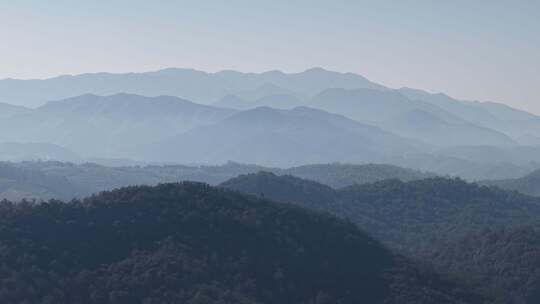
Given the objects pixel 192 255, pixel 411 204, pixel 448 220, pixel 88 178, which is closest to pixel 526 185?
pixel 411 204

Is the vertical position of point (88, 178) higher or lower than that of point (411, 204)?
lower

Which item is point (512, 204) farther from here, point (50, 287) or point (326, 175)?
point (50, 287)

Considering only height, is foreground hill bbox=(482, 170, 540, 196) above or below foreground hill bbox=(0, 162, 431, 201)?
above

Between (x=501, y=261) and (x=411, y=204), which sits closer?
(x=501, y=261)

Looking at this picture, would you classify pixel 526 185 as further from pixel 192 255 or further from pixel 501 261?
pixel 192 255

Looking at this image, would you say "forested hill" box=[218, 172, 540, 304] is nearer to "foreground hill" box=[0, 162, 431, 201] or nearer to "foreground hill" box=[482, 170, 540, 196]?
"foreground hill" box=[482, 170, 540, 196]

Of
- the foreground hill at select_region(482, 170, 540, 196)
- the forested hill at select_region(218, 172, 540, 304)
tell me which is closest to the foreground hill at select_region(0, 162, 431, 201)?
the foreground hill at select_region(482, 170, 540, 196)

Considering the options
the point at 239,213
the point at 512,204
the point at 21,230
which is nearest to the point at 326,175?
the point at 512,204

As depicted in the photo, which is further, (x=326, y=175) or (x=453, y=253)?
(x=326, y=175)

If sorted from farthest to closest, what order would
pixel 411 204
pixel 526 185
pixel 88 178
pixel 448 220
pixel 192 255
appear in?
pixel 88 178 < pixel 526 185 < pixel 411 204 < pixel 448 220 < pixel 192 255
